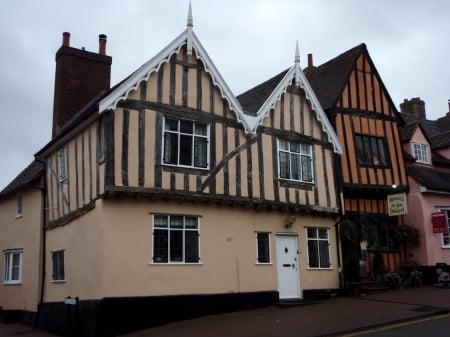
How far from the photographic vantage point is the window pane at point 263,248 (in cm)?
1698

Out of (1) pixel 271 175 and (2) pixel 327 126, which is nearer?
(1) pixel 271 175

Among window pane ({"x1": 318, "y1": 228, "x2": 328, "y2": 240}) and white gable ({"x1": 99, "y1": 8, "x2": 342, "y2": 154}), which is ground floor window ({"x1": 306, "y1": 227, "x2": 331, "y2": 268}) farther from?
white gable ({"x1": 99, "y1": 8, "x2": 342, "y2": 154})

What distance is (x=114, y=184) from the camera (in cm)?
1407

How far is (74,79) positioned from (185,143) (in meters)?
7.94

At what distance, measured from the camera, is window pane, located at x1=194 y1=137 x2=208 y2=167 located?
52.4 ft

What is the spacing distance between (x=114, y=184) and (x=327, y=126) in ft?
29.1

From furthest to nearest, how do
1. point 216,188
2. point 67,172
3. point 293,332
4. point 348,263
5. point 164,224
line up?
point 348,263, point 67,172, point 216,188, point 164,224, point 293,332

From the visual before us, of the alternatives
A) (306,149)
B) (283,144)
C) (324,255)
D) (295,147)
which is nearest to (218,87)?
→ (283,144)

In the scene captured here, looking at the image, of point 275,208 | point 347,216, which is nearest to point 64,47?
point 275,208

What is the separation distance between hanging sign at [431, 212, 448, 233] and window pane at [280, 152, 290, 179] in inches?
274

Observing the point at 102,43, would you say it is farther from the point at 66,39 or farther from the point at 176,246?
the point at 176,246

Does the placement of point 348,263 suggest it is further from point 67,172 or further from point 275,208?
point 67,172

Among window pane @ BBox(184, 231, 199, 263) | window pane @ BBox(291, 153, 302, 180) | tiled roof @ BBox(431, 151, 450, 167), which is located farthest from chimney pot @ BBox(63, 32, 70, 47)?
tiled roof @ BBox(431, 151, 450, 167)

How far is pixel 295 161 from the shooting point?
18469 millimetres
